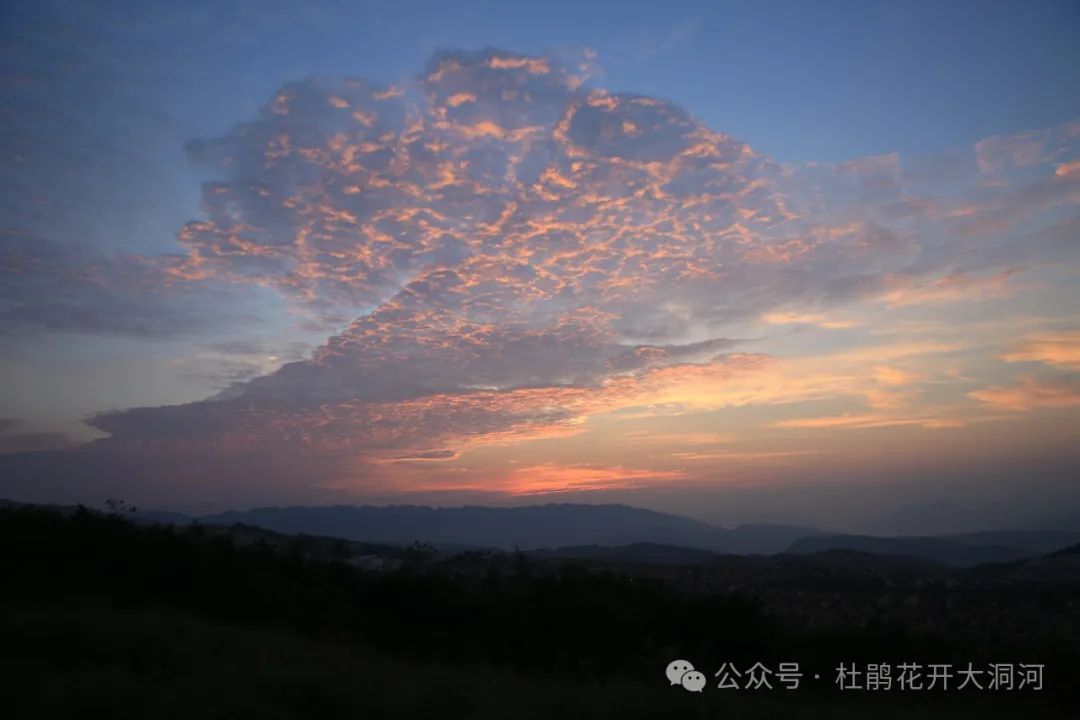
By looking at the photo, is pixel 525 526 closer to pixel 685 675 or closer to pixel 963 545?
pixel 963 545

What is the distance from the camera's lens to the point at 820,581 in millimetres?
24172

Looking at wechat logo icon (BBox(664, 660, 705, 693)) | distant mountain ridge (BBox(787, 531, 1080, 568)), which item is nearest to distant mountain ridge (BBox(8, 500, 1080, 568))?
distant mountain ridge (BBox(787, 531, 1080, 568))

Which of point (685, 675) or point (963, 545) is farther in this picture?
point (963, 545)

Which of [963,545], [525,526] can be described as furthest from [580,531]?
[963,545]

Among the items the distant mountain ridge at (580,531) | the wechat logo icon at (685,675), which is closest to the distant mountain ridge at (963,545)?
the distant mountain ridge at (580,531)

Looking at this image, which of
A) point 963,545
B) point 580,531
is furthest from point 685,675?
point 580,531

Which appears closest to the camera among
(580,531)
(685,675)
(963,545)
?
(685,675)

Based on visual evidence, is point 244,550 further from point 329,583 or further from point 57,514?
point 57,514

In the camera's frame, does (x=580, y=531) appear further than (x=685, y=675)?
Yes

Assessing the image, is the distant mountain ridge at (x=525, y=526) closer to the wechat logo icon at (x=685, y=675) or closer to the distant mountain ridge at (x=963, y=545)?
the distant mountain ridge at (x=963, y=545)

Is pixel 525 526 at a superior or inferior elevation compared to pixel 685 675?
inferior

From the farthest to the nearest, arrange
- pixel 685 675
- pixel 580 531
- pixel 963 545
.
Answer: pixel 580 531, pixel 963 545, pixel 685 675

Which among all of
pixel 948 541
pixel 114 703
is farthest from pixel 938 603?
pixel 948 541

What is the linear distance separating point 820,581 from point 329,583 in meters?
15.4
